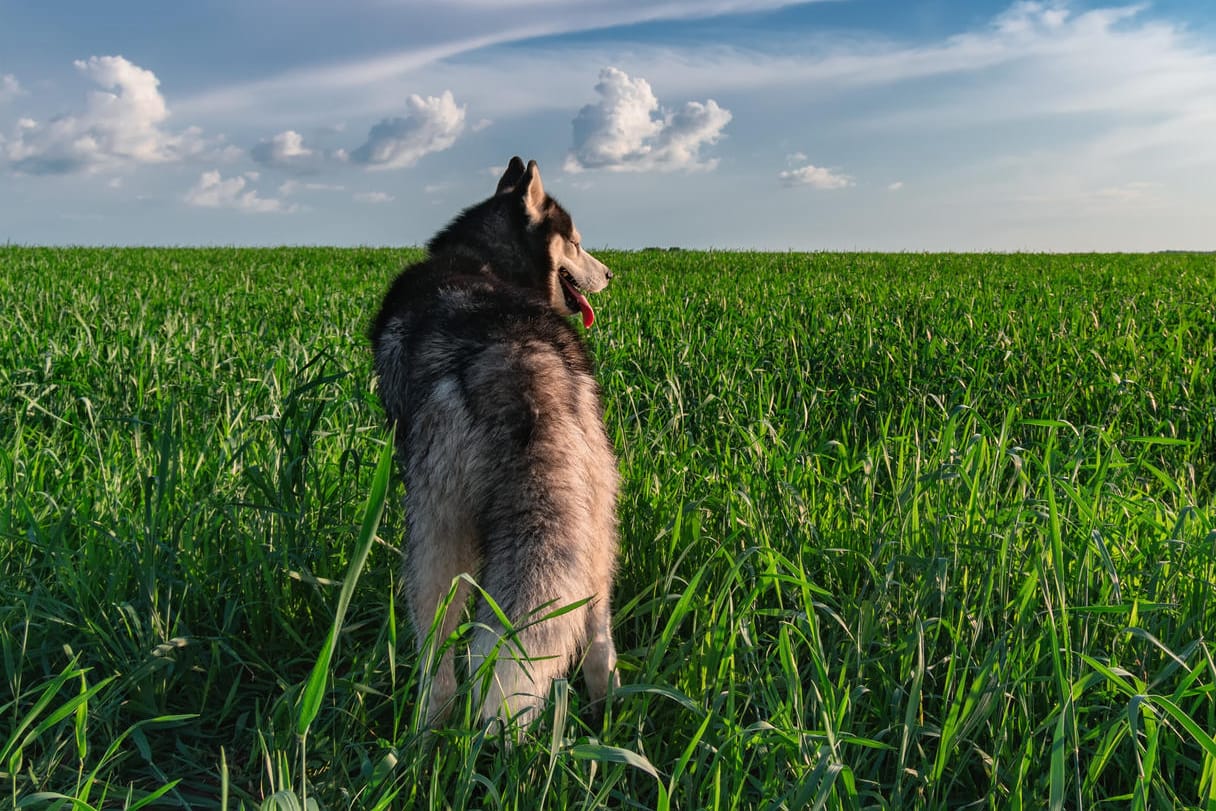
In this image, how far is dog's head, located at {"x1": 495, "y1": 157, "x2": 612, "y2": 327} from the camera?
3.94m

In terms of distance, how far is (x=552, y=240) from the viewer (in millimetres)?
4043

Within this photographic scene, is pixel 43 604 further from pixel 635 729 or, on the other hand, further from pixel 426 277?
pixel 635 729

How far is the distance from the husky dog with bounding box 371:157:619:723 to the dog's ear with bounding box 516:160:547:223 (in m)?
1.18

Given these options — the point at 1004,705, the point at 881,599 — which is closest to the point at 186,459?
the point at 881,599

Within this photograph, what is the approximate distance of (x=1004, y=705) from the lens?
2.02 metres

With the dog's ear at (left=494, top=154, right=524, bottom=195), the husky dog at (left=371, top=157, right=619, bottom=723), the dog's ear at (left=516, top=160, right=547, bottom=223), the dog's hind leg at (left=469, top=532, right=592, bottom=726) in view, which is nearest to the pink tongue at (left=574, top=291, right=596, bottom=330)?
the dog's ear at (left=516, top=160, right=547, bottom=223)

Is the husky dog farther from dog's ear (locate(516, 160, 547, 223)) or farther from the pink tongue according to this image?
the pink tongue

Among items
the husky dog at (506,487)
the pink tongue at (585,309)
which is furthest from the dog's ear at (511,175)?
the husky dog at (506,487)

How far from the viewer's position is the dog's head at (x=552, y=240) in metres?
3.94

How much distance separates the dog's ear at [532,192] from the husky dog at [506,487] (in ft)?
3.88

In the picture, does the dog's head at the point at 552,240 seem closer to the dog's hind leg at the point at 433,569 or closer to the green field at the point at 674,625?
the green field at the point at 674,625

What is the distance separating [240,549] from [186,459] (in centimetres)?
113

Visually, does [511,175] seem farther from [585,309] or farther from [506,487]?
[506,487]

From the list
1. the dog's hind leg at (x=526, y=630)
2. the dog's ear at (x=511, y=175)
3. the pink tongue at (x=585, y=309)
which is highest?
the dog's ear at (x=511, y=175)
